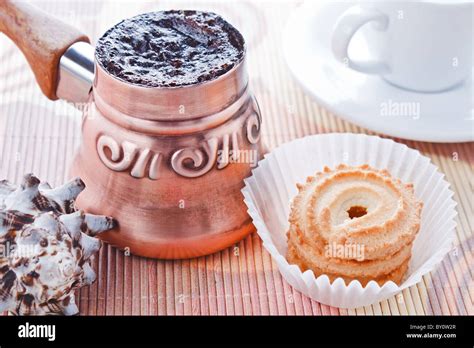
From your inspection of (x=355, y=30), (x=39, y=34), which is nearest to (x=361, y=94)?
(x=355, y=30)

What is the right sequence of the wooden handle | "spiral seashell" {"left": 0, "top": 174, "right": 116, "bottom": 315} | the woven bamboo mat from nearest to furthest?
"spiral seashell" {"left": 0, "top": 174, "right": 116, "bottom": 315} < the woven bamboo mat < the wooden handle

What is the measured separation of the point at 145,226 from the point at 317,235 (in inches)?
10.3

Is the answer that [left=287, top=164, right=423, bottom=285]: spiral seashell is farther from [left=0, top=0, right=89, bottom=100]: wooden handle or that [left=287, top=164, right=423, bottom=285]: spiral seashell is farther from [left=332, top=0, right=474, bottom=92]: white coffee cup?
[left=0, top=0, right=89, bottom=100]: wooden handle

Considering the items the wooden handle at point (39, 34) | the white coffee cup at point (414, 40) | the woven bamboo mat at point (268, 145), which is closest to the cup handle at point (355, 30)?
the white coffee cup at point (414, 40)

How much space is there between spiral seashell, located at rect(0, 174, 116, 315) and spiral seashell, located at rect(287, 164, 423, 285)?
1.07 ft

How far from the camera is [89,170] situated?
1135 millimetres

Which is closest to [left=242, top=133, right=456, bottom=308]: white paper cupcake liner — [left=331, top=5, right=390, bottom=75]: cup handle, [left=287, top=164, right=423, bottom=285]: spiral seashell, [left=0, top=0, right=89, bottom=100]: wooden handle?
[left=287, top=164, right=423, bottom=285]: spiral seashell

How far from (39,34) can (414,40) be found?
68cm

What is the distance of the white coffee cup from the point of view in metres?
1.29

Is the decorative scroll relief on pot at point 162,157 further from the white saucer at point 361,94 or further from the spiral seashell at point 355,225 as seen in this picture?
the white saucer at point 361,94

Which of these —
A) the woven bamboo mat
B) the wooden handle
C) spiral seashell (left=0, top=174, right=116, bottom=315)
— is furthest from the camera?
the wooden handle

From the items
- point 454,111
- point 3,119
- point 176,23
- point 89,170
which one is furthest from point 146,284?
point 454,111

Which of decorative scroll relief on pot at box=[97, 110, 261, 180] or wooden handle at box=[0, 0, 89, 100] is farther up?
wooden handle at box=[0, 0, 89, 100]
